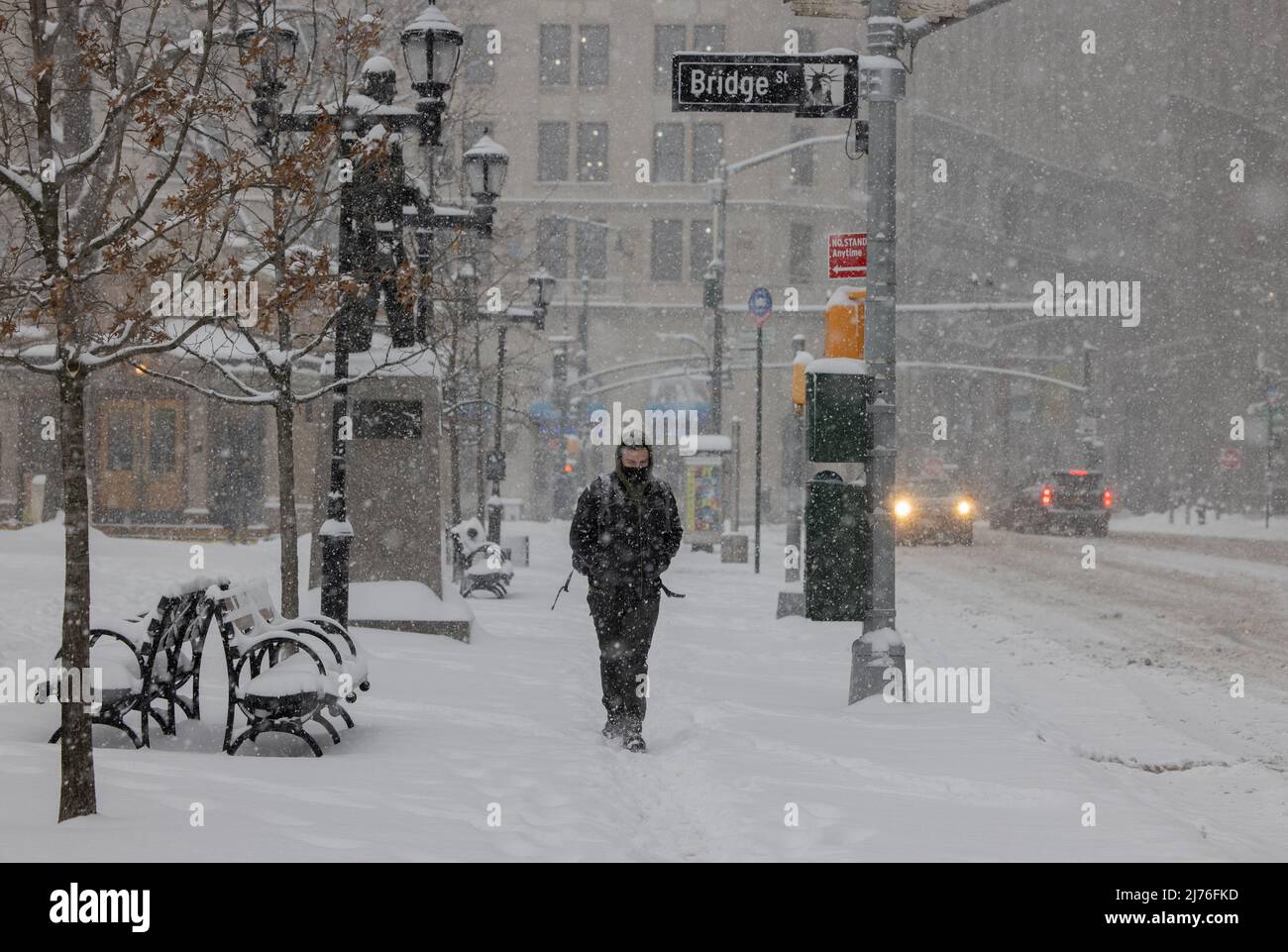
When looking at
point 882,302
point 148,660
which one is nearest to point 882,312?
point 882,302

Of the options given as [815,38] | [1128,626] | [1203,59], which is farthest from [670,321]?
[1128,626]

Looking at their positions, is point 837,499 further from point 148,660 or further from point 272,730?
point 148,660

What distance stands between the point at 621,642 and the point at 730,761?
118 centimetres

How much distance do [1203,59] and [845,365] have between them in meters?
76.3

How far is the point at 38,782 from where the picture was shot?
22.5 ft

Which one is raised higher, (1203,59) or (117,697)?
(1203,59)

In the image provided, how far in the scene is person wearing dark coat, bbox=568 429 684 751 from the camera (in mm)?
9078

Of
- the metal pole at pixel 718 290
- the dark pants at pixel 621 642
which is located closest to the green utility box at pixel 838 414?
the dark pants at pixel 621 642

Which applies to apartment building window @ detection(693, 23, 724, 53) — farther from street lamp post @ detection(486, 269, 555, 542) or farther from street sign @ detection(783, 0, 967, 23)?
street sign @ detection(783, 0, 967, 23)

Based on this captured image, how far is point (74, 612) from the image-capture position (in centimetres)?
614

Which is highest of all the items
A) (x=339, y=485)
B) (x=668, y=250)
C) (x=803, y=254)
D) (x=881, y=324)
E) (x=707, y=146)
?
(x=707, y=146)

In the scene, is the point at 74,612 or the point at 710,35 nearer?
the point at 74,612

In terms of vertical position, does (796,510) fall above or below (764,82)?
below
